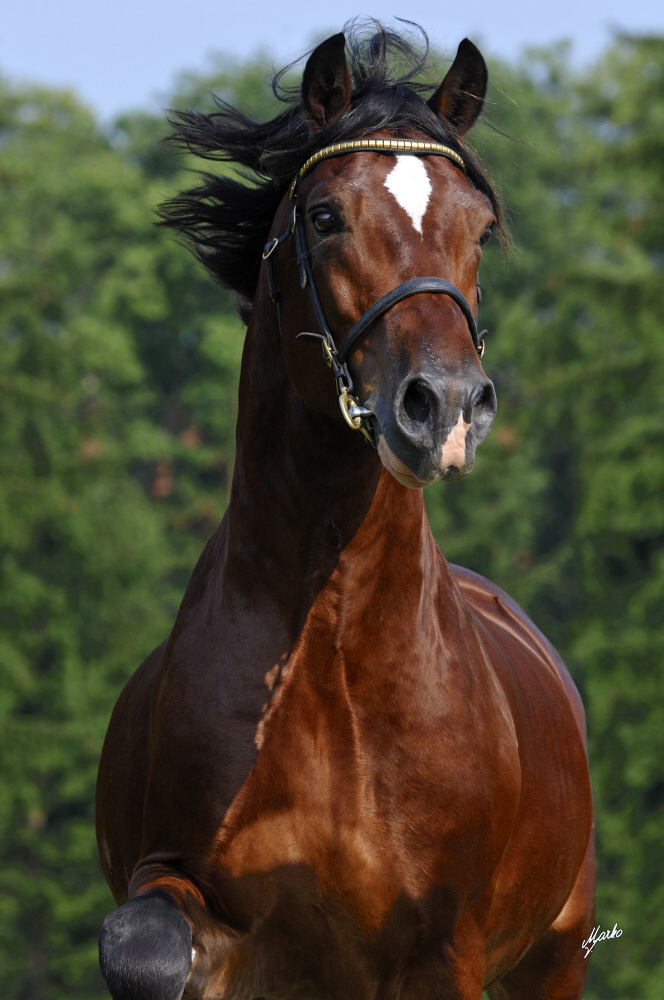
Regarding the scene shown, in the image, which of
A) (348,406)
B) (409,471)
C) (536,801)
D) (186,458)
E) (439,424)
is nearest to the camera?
(439,424)

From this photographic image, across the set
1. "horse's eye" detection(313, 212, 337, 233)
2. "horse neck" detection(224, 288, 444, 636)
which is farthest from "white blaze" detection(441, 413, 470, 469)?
"horse's eye" detection(313, 212, 337, 233)

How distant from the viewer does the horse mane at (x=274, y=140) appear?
372 cm

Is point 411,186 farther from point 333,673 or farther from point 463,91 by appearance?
point 333,673

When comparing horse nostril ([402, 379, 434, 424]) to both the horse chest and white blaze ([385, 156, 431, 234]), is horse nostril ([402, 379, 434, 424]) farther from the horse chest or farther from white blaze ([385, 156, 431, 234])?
the horse chest

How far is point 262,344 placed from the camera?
3.93m

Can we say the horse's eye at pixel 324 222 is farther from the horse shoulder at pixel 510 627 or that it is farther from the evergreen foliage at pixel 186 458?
the evergreen foliage at pixel 186 458

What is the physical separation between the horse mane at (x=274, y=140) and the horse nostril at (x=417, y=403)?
902mm

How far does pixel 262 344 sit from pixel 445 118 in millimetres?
860

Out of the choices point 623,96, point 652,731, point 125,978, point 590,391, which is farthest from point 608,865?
point 125,978

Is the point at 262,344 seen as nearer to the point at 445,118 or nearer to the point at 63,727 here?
the point at 445,118

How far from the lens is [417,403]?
3.10 meters

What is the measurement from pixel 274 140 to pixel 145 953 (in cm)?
231

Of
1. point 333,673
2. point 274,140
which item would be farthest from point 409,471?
point 274,140

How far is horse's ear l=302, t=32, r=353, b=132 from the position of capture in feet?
11.9
